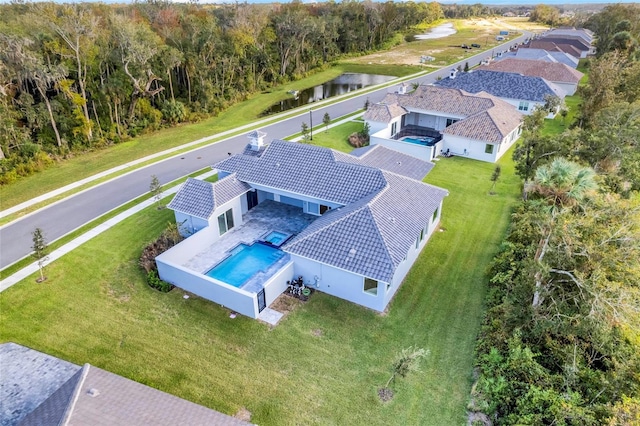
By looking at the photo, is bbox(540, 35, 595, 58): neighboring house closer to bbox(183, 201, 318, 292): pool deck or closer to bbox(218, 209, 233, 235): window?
bbox(183, 201, 318, 292): pool deck

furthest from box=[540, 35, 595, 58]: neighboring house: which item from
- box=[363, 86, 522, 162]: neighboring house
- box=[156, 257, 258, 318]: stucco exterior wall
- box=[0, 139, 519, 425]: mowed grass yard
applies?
box=[156, 257, 258, 318]: stucco exterior wall

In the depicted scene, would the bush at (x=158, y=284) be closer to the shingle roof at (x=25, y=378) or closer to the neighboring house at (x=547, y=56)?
the shingle roof at (x=25, y=378)

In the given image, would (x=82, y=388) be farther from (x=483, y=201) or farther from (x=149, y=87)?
(x=149, y=87)

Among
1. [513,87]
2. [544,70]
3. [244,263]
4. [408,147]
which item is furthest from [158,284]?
[544,70]

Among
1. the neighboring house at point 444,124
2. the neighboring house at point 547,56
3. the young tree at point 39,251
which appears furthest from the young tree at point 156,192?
the neighboring house at point 547,56

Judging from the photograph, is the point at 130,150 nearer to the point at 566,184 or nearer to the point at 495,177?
the point at 495,177

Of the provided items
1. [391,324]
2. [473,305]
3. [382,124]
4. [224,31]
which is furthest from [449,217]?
[224,31]

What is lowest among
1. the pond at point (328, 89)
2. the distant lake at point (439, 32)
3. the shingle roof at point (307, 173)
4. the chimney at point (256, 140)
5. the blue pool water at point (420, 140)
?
the blue pool water at point (420, 140)
